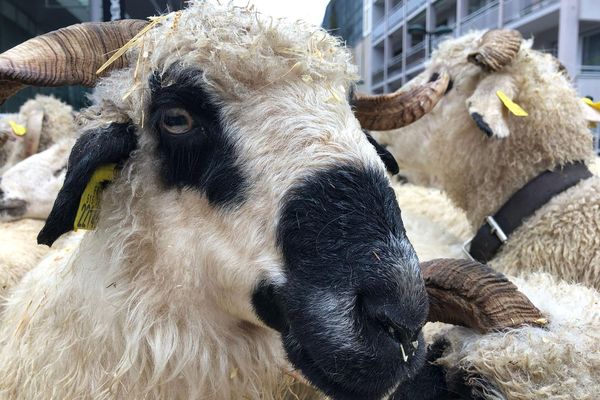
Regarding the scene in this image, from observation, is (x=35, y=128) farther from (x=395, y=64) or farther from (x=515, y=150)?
(x=395, y=64)

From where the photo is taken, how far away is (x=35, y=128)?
612 centimetres

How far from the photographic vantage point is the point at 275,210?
147cm

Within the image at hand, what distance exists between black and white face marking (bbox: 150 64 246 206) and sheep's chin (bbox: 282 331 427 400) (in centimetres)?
44

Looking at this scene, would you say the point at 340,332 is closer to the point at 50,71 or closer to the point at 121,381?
the point at 121,381

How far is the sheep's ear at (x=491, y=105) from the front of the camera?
3541mm

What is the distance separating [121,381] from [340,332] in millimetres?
814

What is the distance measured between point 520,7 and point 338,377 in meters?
20.5

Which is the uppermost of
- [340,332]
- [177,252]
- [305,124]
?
[305,124]

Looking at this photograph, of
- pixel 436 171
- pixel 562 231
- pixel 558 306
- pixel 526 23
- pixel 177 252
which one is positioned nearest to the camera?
pixel 177 252

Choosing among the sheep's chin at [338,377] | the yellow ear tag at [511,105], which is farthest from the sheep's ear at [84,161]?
the yellow ear tag at [511,105]

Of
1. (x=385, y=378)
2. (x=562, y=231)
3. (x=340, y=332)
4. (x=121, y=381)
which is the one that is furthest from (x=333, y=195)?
(x=562, y=231)

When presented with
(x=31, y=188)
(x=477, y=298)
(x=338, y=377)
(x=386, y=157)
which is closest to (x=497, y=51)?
(x=386, y=157)

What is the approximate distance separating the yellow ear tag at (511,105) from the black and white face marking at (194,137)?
8.22 ft

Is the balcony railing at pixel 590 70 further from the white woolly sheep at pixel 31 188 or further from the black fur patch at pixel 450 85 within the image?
the white woolly sheep at pixel 31 188
